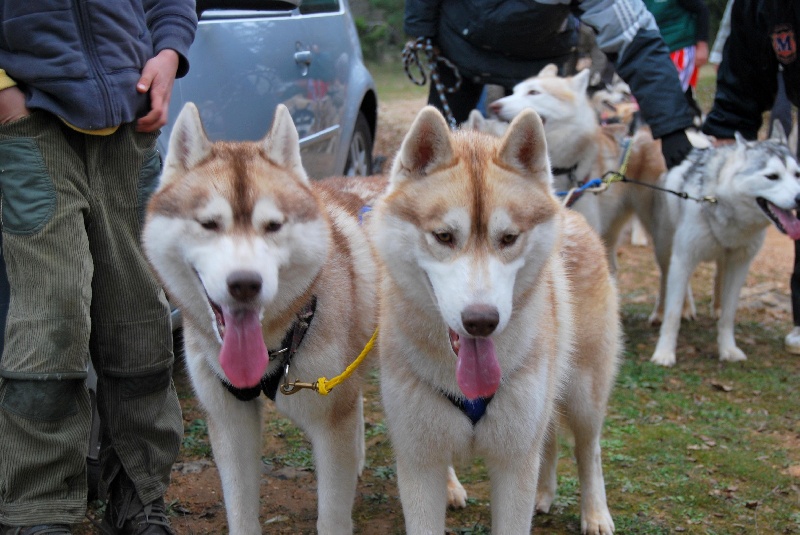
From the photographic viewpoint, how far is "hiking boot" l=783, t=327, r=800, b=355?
5.91m

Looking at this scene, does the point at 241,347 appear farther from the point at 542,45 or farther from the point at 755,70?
the point at 755,70

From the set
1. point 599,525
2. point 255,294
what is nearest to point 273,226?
point 255,294

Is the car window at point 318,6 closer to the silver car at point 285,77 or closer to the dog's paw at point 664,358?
the silver car at point 285,77

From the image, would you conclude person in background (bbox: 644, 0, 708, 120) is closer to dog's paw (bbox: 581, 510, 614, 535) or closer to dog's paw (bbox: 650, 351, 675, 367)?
dog's paw (bbox: 650, 351, 675, 367)

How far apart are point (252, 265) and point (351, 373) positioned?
2.12 ft

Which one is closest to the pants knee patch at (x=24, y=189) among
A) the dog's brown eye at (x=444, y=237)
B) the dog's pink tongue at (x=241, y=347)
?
the dog's pink tongue at (x=241, y=347)

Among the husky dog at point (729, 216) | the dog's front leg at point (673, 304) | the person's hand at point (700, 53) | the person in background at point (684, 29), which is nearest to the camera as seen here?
the husky dog at point (729, 216)

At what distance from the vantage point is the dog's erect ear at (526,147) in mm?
2508

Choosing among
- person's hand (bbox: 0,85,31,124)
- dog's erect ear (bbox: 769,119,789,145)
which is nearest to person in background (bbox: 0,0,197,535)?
person's hand (bbox: 0,85,31,124)

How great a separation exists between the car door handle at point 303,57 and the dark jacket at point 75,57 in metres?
1.85

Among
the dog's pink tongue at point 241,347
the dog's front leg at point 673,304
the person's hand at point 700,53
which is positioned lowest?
the dog's front leg at point 673,304

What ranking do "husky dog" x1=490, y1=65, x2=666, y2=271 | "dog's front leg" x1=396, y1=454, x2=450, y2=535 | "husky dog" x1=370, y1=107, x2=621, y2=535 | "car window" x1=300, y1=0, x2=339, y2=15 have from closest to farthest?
"husky dog" x1=370, y1=107, x2=621, y2=535
"dog's front leg" x1=396, y1=454, x2=450, y2=535
"car window" x1=300, y1=0, x2=339, y2=15
"husky dog" x1=490, y1=65, x2=666, y2=271

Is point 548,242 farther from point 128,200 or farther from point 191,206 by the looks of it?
point 128,200

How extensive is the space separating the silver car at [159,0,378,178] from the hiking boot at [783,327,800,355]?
3214 millimetres
